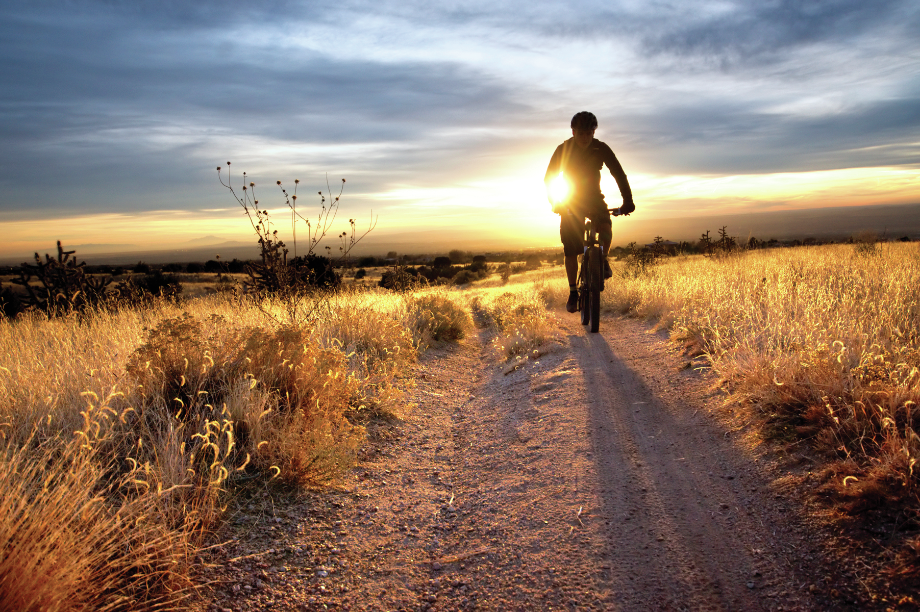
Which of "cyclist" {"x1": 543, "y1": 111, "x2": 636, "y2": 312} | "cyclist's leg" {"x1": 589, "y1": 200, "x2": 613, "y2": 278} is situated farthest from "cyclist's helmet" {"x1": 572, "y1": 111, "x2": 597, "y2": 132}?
"cyclist's leg" {"x1": 589, "y1": 200, "x2": 613, "y2": 278}

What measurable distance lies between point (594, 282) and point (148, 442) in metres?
5.42

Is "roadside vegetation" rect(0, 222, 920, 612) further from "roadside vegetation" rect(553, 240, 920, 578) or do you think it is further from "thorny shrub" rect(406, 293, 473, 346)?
"thorny shrub" rect(406, 293, 473, 346)

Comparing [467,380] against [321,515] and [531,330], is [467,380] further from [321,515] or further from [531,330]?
[321,515]

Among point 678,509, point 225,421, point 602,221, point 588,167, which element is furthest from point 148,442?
point 588,167

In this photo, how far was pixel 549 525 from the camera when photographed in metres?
2.74

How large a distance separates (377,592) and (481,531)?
0.68m

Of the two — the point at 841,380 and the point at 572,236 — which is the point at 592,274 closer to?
the point at 572,236

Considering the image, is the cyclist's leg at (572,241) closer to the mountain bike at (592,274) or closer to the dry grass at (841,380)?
the mountain bike at (592,274)

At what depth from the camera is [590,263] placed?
6969mm

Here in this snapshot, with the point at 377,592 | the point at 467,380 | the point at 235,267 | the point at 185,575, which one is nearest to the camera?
the point at 185,575

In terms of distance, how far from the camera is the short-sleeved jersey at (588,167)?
696cm

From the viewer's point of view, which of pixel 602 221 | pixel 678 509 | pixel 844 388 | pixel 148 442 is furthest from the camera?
pixel 602 221

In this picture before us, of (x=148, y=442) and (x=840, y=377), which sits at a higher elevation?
(x=840, y=377)

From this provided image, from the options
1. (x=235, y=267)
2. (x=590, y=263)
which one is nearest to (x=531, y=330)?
(x=590, y=263)
